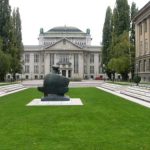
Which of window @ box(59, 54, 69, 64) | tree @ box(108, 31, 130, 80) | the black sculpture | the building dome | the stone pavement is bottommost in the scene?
the stone pavement

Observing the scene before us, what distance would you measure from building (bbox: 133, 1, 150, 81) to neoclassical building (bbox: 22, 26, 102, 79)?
61.1 meters

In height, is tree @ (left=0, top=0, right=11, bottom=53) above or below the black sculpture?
above

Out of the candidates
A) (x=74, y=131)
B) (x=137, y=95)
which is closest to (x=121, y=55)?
(x=137, y=95)

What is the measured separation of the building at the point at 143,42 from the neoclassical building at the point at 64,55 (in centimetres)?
6107

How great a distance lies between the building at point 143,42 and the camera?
187 ft

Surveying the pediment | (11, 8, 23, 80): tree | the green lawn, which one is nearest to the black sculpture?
the green lawn

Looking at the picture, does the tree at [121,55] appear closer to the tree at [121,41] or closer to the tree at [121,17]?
the tree at [121,41]

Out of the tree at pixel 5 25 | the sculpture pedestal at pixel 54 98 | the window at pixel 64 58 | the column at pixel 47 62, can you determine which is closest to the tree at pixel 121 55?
the tree at pixel 5 25

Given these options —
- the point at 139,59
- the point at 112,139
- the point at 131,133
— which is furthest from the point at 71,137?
the point at 139,59

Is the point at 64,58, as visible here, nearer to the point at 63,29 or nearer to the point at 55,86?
the point at 63,29

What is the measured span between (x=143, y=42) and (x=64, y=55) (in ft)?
234

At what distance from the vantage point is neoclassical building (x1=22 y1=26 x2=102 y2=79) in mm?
127500

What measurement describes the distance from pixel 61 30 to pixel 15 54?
7733 centimetres

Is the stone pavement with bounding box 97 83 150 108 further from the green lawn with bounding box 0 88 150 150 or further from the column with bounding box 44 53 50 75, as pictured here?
the column with bounding box 44 53 50 75
